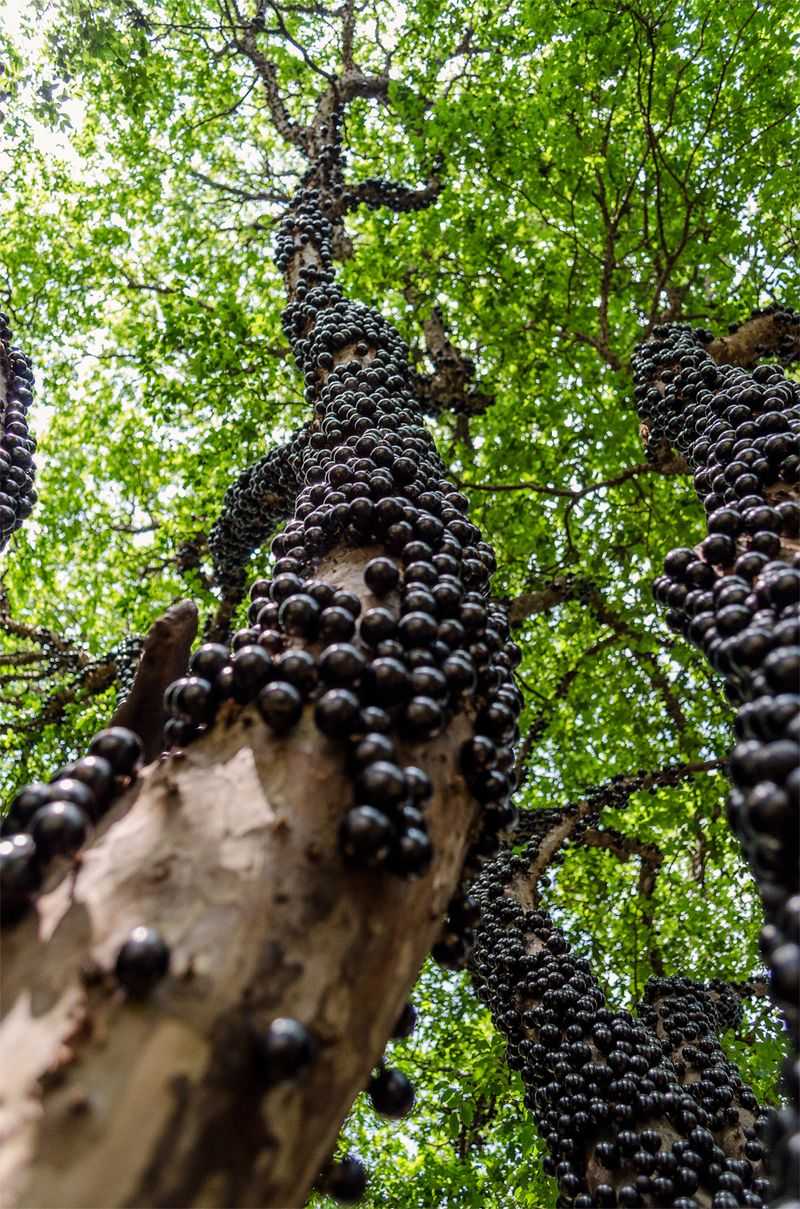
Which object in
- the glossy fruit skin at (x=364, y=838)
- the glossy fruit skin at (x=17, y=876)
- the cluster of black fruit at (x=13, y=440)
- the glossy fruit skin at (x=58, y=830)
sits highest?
the cluster of black fruit at (x=13, y=440)

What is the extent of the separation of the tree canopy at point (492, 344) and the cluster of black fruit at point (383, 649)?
4.38 meters

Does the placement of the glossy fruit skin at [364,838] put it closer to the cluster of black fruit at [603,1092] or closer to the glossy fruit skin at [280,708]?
the glossy fruit skin at [280,708]

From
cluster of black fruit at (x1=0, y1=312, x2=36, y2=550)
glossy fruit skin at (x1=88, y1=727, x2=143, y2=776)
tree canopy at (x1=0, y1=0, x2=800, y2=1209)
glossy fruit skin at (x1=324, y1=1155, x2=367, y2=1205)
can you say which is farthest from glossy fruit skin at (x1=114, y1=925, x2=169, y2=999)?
tree canopy at (x1=0, y1=0, x2=800, y2=1209)

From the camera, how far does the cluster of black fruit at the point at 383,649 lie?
1.87 meters

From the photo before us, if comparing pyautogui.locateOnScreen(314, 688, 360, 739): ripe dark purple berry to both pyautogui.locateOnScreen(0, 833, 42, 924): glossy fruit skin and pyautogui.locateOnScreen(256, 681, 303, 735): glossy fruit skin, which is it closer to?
pyautogui.locateOnScreen(256, 681, 303, 735): glossy fruit skin

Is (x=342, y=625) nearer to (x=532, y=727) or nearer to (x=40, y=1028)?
(x=40, y=1028)

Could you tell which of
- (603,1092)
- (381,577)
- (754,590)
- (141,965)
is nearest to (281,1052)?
(141,965)

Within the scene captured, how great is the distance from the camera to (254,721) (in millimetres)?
1972

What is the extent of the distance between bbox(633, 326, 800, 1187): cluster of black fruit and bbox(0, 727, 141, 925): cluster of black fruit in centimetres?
140

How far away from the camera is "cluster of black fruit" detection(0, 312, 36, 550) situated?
3930 millimetres

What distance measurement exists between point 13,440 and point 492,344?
19.3 ft

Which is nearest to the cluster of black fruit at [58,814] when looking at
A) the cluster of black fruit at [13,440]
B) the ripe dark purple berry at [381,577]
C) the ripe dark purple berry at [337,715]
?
the ripe dark purple berry at [337,715]

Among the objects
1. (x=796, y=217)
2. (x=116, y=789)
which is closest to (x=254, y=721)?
(x=116, y=789)

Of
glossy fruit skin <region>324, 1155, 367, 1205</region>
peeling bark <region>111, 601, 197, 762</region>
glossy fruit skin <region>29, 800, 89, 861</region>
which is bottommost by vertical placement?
glossy fruit skin <region>324, 1155, 367, 1205</region>
